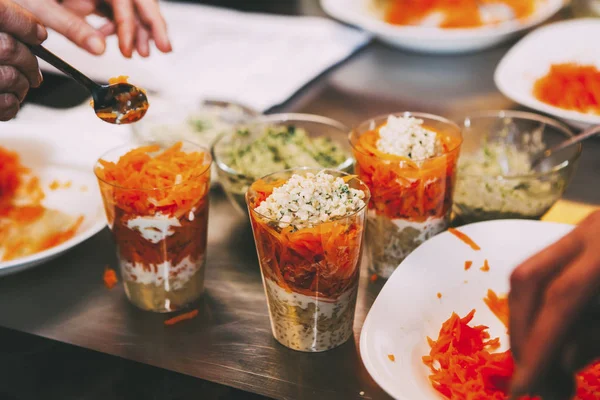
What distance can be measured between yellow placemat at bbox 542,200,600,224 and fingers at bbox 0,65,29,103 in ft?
3.75

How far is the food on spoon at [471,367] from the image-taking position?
979 millimetres

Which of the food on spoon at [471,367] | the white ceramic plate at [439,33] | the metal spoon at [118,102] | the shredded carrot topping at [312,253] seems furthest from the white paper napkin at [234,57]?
the food on spoon at [471,367]

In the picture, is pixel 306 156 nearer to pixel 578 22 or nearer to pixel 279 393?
pixel 279 393

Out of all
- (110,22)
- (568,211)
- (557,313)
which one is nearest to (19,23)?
(110,22)

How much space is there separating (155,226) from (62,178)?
61cm

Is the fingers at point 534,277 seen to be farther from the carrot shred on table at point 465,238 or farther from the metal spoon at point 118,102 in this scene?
the metal spoon at point 118,102

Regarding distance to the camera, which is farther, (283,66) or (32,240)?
(283,66)

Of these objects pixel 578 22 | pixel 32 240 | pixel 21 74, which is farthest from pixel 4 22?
pixel 578 22

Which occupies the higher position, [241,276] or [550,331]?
[550,331]

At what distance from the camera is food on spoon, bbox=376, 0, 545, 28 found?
7.93 ft

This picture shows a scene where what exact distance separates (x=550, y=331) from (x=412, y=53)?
1871 millimetres

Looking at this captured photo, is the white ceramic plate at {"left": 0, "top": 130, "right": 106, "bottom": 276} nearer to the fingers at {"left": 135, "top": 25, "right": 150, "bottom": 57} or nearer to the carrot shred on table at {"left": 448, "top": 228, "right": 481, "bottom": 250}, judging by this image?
the fingers at {"left": 135, "top": 25, "right": 150, "bottom": 57}

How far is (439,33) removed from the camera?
225cm

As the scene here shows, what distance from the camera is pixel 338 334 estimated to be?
116 centimetres
